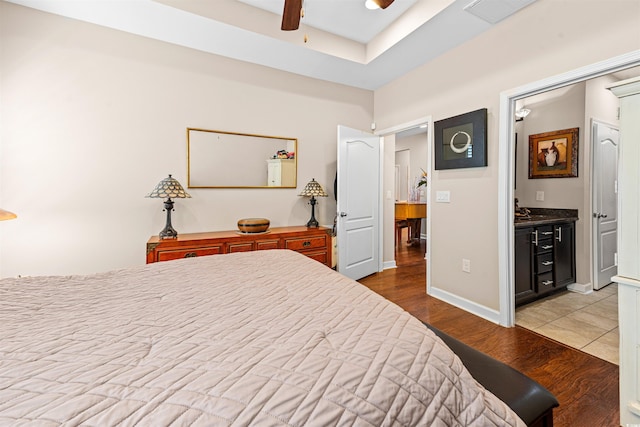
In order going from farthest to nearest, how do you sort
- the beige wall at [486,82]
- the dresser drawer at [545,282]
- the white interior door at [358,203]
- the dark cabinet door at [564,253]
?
the white interior door at [358,203], the dark cabinet door at [564,253], the dresser drawer at [545,282], the beige wall at [486,82]

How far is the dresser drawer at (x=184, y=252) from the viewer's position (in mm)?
2477

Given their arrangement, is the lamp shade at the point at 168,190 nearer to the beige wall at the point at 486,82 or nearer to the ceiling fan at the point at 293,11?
the ceiling fan at the point at 293,11

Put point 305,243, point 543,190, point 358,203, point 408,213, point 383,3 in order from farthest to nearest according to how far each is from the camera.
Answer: point 408,213 < point 358,203 < point 543,190 < point 305,243 < point 383,3

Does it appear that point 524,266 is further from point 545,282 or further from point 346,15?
point 346,15

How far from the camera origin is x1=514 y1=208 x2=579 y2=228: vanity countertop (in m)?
2.87

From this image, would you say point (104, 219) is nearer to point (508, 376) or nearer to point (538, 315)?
point (508, 376)

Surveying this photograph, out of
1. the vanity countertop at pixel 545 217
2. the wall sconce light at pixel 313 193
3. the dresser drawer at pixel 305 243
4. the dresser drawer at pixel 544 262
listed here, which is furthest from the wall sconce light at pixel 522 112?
the dresser drawer at pixel 305 243

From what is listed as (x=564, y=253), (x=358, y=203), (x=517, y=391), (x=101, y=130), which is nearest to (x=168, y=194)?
(x=101, y=130)

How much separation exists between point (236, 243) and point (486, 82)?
9.38 feet

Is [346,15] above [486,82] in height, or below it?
above

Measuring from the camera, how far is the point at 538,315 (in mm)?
2707

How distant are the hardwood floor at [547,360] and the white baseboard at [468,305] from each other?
6cm

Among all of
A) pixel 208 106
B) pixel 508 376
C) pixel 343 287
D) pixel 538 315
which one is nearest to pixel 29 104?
pixel 208 106

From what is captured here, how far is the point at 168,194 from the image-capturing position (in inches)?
101
